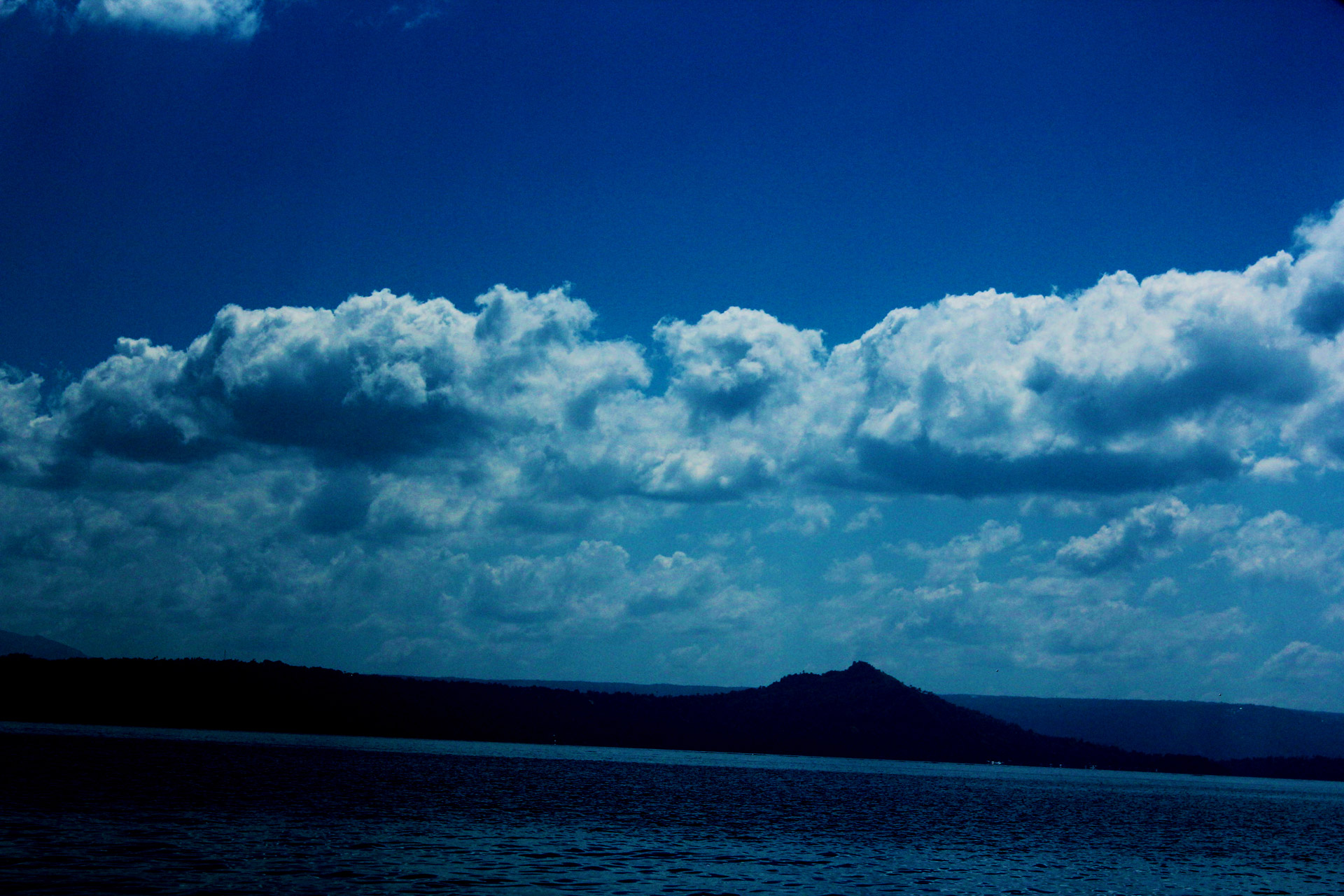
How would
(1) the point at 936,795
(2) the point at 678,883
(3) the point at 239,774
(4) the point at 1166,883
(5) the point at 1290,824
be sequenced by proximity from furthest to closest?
(1) the point at 936,795 < (5) the point at 1290,824 < (3) the point at 239,774 < (4) the point at 1166,883 < (2) the point at 678,883

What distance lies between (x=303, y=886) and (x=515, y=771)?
10884cm

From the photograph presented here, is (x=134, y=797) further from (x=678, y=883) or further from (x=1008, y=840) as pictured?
(x=1008, y=840)

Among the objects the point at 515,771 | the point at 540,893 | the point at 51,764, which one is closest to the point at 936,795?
the point at 515,771

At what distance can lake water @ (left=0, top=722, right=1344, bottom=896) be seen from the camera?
40719mm

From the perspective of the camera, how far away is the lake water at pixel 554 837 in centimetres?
4072

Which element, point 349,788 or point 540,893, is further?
point 349,788

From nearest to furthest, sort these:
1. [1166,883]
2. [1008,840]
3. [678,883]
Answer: [678,883], [1166,883], [1008,840]

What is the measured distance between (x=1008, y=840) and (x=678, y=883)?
41620 millimetres

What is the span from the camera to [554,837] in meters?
58.4

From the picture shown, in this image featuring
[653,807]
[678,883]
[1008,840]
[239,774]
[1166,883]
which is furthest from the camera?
[239,774]

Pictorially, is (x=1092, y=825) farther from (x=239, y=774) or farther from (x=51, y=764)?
(x=51, y=764)

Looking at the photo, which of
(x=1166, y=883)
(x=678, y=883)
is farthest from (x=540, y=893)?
(x=1166, y=883)

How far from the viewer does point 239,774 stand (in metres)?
96.8

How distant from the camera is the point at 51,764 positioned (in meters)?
91.6
